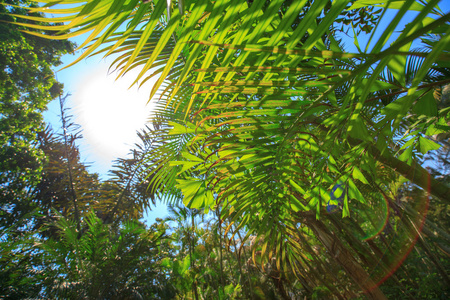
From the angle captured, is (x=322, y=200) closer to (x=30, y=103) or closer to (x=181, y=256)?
(x=181, y=256)

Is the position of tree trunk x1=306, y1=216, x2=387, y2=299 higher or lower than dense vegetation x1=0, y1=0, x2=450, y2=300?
lower

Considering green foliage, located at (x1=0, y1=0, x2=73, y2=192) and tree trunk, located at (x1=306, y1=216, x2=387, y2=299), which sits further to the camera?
green foliage, located at (x1=0, y1=0, x2=73, y2=192)

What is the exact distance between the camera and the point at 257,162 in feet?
2.73

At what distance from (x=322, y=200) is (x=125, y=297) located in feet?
12.8

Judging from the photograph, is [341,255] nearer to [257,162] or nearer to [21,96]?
[257,162]

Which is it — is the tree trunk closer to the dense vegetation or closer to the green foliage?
the dense vegetation

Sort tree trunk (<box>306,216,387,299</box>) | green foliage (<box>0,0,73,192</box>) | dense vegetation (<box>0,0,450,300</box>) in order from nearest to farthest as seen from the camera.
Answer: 1. dense vegetation (<box>0,0,450,300</box>)
2. tree trunk (<box>306,216,387,299</box>)
3. green foliage (<box>0,0,73,192</box>)

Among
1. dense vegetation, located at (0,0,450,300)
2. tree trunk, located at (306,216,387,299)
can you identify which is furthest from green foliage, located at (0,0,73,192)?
tree trunk, located at (306,216,387,299)

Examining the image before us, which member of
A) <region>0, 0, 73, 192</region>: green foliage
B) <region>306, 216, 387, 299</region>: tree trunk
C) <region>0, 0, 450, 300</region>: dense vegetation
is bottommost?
<region>306, 216, 387, 299</region>: tree trunk

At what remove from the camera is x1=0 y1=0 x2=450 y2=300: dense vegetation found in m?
0.43

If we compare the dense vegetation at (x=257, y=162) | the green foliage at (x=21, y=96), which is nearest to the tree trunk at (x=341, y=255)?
the dense vegetation at (x=257, y=162)

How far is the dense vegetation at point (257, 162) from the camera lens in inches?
17.1

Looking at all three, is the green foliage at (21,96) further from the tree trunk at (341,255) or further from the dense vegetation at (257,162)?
the tree trunk at (341,255)

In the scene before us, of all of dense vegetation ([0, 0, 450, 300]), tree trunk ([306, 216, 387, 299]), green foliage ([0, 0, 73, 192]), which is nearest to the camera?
dense vegetation ([0, 0, 450, 300])
